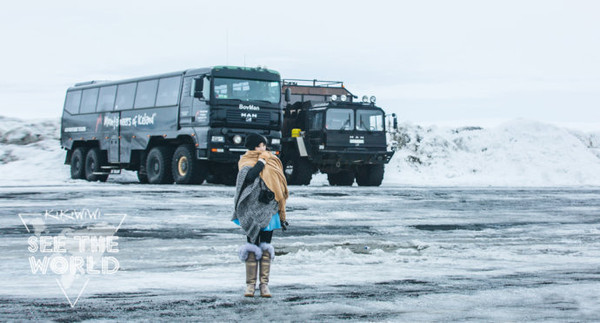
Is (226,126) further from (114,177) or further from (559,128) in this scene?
(559,128)

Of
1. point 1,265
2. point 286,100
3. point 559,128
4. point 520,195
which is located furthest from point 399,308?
point 559,128

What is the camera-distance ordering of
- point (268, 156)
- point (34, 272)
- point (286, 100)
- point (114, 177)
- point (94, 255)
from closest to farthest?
point (268, 156) < point (34, 272) < point (94, 255) < point (286, 100) < point (114, 177)

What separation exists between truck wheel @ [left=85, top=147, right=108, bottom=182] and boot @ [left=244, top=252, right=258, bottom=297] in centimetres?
2276

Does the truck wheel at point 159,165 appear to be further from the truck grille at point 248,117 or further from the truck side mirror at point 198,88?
the truck side mirror at point 198,88

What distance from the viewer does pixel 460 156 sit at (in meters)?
41.1

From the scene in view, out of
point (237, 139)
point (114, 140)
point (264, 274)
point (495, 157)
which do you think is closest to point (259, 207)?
point (264, 274)

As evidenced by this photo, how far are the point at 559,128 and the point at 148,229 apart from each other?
116ft

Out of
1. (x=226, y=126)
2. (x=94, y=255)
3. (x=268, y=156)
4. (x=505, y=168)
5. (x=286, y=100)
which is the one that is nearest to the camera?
→ (x=268, y=156)

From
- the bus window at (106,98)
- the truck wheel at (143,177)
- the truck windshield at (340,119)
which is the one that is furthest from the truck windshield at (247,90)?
the bus window at (106,98)

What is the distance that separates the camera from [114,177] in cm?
3319

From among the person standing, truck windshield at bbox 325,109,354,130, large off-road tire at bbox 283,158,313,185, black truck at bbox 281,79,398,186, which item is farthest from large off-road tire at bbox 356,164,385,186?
the person standing

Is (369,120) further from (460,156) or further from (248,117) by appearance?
(460,156)

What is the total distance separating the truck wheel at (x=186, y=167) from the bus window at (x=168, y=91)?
1588mm

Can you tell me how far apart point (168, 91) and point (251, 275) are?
64.0ft
